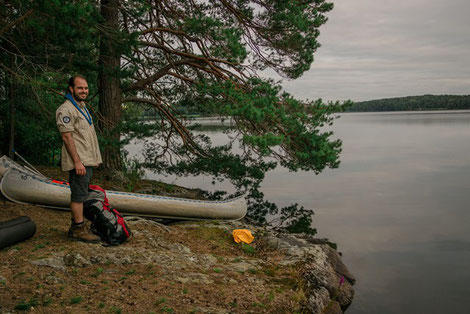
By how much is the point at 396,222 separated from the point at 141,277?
9.91 m

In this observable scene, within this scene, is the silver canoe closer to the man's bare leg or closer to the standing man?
the man's bare leg

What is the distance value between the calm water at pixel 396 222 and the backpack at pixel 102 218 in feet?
12.4

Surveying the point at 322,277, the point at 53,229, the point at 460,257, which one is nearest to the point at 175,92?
the point at 53,229

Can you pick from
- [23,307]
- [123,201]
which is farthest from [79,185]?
[123,201]

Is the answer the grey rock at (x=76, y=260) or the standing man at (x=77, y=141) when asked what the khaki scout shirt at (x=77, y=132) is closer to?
the standing man at (x=77, y=141)

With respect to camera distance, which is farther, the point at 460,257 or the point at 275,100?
the point at 460,257

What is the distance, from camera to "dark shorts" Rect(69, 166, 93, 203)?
448 centimetres

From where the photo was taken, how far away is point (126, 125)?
856 cm

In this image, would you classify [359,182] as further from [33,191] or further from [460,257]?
[33,191]

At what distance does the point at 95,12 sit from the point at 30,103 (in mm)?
4033

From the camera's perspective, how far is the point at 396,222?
1185 centimetres

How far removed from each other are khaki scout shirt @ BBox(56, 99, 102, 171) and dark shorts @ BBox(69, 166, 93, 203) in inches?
4.9

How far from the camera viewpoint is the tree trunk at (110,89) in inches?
303

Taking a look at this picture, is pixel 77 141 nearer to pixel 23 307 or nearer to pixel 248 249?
pixel 23 307
